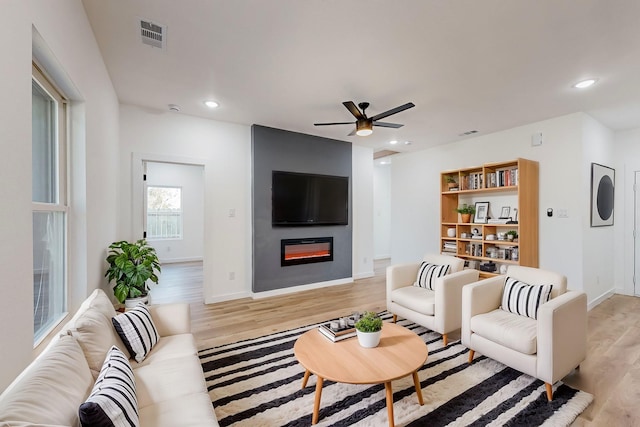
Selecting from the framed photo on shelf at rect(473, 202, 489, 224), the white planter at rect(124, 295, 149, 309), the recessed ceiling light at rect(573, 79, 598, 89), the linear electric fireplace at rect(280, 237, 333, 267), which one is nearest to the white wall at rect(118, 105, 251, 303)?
the linear electric fireplace at rect(280, 237, 333, 267)

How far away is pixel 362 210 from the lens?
5.79 m

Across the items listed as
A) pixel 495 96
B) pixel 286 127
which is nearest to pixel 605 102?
pixel 495 96

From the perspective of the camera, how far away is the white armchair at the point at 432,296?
2818 mm

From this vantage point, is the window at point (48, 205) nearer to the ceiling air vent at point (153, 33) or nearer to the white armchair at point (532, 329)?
the ceiling air vent at point (153, 33)

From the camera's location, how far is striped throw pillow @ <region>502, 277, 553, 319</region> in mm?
2387

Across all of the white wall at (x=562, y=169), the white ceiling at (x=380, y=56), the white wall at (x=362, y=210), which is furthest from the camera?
the white wall at (x=362, y=210)

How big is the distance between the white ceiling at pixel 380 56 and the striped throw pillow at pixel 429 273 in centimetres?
197

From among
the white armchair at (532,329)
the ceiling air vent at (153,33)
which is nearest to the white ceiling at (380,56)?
the ceiling air vent at (153,33)

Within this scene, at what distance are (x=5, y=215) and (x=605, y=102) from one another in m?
5.30

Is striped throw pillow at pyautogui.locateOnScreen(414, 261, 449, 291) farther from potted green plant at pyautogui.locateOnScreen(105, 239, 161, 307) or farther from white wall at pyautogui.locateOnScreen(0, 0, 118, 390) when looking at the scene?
white wall at pyautogui.locateOnScreen(0, 0, 118, 390)

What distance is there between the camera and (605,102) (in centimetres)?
343

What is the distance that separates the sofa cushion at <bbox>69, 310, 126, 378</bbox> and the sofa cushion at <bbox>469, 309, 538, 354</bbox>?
8.56ft

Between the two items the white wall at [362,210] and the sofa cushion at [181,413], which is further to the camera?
the white wall at [362,210]

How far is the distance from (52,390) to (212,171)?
3593 mm
